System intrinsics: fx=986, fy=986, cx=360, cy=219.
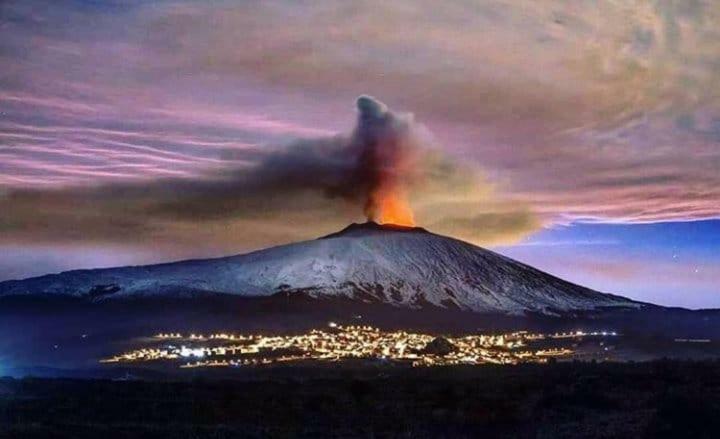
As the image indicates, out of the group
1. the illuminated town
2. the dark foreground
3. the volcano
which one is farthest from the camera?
the volcano

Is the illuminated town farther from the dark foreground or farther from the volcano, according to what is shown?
the volcano

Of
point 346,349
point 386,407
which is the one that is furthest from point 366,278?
point 386,407

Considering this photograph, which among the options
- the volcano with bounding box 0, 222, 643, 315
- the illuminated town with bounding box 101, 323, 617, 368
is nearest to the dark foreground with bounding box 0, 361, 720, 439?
the illuminated town with bounding box 101, 323, 617, 368

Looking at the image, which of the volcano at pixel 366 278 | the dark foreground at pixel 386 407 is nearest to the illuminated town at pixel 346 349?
the dark foreground at pixel 386 407

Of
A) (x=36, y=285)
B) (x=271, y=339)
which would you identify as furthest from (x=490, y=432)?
(x=36, y=285)

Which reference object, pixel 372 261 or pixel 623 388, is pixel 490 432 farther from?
pixel 372 261

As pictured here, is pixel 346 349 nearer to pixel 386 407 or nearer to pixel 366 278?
pixel 386 407

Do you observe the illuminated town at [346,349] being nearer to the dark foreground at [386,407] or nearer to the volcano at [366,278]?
the dark foreground at [386,407]
